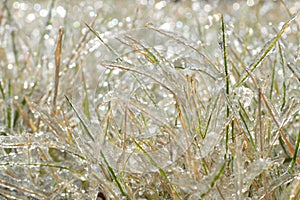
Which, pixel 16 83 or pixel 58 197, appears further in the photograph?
pixel 16 83

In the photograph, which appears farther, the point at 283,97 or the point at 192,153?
the point at 283,97

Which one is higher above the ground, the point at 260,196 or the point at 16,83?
the point at 16,83

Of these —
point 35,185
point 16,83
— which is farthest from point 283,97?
point 16,83

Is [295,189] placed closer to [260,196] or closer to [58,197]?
[260,196]

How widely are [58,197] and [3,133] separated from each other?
8.9 inches

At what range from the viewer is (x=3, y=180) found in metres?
0.86

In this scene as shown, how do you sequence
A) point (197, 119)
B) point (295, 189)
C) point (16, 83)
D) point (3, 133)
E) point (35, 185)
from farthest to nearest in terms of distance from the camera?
point (16, 83) → point (3, 133) → point (35, 185) → point (197, 119) → point (295, 189)

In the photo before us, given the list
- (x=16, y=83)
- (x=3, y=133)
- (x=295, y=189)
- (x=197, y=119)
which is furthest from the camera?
(x=16, y=83)

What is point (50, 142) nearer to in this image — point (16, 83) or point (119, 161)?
point (119, 161)

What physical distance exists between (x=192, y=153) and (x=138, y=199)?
0.12m

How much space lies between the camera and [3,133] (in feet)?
3.34

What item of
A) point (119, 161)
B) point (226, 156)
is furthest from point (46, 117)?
point (226, 156)

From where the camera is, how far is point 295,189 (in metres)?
0.67

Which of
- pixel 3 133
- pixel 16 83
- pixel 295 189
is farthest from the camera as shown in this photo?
pixel 16 83
